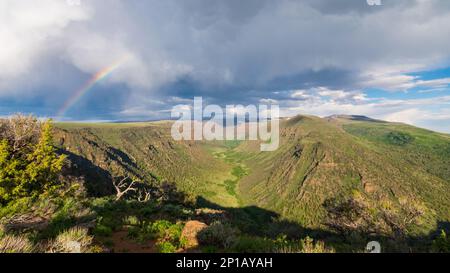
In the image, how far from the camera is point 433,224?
159 m

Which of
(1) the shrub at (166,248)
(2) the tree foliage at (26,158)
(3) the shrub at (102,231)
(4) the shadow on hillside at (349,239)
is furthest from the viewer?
(2) the tree foliage at (26,158)

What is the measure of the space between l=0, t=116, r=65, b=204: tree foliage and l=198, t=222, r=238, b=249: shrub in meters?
15.9

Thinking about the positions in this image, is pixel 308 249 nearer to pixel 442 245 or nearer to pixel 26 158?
pixel 442 245

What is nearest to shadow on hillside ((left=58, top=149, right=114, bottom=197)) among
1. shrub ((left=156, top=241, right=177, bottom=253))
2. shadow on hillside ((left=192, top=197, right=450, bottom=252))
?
shadow on hillside ((left=192, top=197, right=450, bottom=252))

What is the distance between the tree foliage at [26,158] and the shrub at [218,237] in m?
15.9

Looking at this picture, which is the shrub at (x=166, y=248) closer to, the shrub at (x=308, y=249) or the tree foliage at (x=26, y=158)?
the shrub at (x=308, y=249)

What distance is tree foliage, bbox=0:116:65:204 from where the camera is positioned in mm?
20266

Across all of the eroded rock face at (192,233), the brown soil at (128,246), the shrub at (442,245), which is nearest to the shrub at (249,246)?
the eroded rock face at (192,233)

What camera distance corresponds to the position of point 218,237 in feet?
40.7

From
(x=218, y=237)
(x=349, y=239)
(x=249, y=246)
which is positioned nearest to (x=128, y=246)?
(x=218, y=237)

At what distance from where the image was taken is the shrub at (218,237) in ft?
39.4
